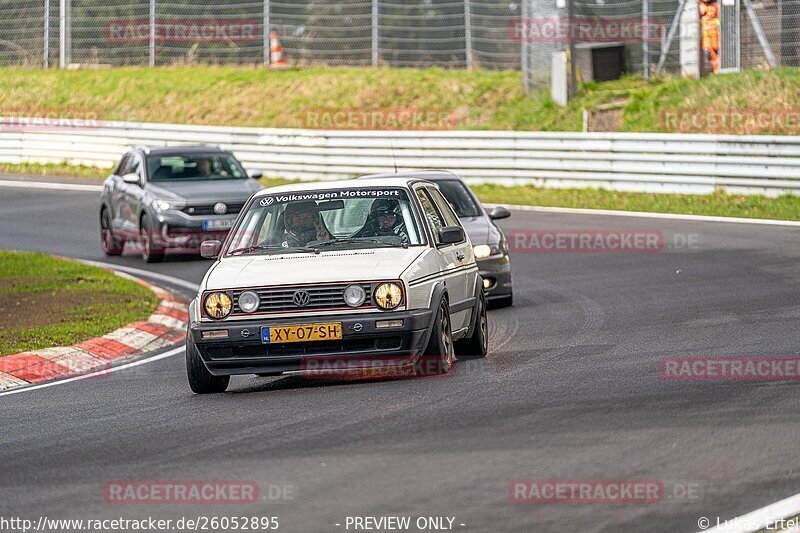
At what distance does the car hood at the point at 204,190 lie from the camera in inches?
796

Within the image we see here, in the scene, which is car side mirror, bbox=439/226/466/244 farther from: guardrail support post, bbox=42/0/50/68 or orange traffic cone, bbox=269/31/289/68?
guardrail support post, bbox=42/0/50/68

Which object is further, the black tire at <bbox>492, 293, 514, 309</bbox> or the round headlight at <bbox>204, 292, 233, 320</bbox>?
the black tire at <bbox>492, 293, 514, 309</bbox>

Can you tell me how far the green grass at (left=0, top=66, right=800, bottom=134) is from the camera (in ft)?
94.8

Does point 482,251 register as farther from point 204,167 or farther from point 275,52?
point 275,52

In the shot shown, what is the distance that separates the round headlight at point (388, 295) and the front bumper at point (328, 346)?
8 cm

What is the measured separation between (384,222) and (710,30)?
21.7 meters

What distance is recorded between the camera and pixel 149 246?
2031cm

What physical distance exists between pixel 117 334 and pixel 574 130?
60.4 feet

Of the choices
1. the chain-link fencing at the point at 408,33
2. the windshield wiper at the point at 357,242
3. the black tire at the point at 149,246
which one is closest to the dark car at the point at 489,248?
the windshield wiper at the point at 357,242

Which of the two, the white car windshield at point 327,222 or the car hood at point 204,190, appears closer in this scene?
the white car windshield at point 327,222

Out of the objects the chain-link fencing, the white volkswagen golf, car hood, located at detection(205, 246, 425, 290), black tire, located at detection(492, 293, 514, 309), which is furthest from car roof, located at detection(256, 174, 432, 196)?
the chain-link fencing

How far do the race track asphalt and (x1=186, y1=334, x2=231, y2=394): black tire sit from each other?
145mm

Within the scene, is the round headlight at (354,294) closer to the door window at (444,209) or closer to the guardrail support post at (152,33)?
the door window at (444,209)

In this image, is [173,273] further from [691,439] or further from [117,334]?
[691,439]
